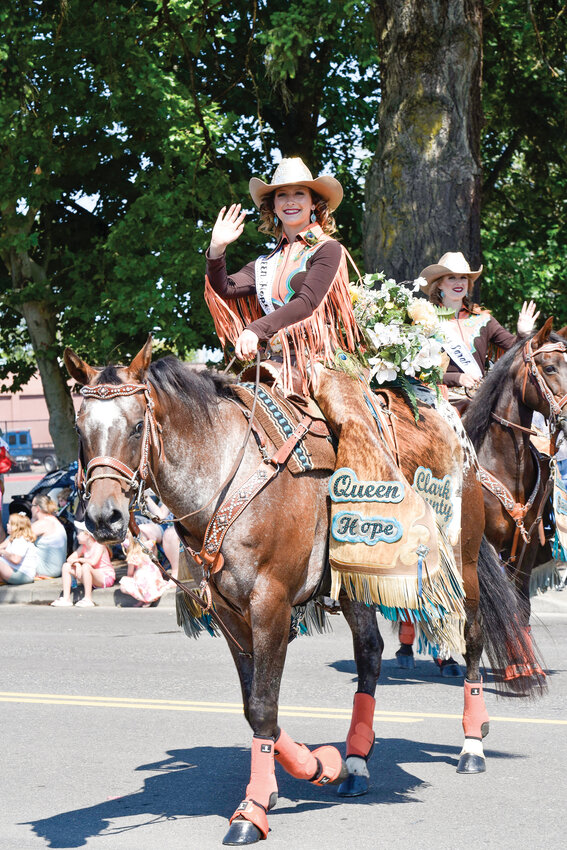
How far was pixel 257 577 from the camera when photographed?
16.0 ft

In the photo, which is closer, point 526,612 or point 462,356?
point 526,612

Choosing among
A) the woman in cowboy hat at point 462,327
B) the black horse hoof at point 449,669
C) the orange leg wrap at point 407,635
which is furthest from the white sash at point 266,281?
the orange leg wrap at point 407,635

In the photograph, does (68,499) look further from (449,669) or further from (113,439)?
(113,439)

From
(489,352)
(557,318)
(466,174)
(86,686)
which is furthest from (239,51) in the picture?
(86,686)

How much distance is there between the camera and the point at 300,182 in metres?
5.54

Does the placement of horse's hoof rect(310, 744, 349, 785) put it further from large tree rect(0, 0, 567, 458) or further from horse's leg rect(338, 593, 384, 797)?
large tree rect(0, 0, 567, 458)

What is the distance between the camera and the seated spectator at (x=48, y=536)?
14453 mm

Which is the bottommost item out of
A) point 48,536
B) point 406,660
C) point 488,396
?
point 406,660

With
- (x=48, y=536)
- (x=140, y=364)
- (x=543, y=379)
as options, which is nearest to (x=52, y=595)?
(x=48, y=536)

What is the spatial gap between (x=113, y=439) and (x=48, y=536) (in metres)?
10.4

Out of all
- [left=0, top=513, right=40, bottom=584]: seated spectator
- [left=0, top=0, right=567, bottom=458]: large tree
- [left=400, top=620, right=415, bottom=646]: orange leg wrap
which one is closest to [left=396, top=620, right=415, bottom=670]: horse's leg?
[left=400, top=620, right=415, bottom=646]: orange leg wrap

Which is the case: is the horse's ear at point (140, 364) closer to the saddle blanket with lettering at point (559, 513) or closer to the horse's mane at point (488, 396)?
the horse's mane at point (488, 396)

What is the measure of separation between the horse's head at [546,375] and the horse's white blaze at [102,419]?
3701mm

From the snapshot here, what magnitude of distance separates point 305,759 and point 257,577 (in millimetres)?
928
